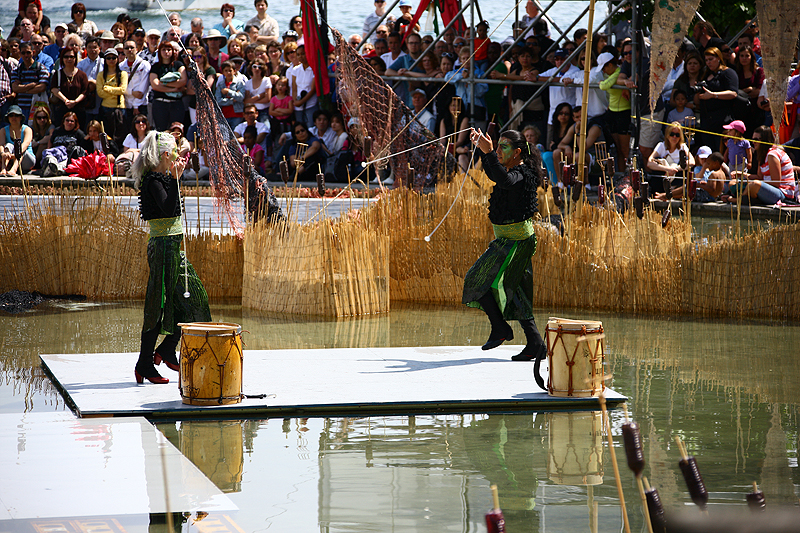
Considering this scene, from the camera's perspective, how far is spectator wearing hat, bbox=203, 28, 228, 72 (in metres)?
15.4

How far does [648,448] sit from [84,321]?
17.4 feet

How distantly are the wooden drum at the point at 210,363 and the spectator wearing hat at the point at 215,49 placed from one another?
33.5 feet

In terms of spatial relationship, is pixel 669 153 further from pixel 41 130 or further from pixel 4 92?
pixel 4 92

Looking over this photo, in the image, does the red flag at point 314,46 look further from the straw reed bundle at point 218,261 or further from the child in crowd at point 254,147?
the straw reed bundle at point 218,261

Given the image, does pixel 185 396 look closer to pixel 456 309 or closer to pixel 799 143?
pixel 456 309

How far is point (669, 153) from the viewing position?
12.5 m

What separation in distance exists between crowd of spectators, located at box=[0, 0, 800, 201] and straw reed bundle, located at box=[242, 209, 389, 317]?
11.6ft

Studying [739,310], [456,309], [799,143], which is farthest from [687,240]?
[799,143]

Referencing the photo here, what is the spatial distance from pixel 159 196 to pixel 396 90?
9041mm

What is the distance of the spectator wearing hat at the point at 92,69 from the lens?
49.4ft

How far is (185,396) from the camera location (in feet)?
19.2

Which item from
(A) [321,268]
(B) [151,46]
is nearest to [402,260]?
(A) [321,268]

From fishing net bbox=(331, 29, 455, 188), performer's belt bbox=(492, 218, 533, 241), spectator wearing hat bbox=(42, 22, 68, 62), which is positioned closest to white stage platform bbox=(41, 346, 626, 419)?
performer's belt bbox=(492, 218, 533, 241)

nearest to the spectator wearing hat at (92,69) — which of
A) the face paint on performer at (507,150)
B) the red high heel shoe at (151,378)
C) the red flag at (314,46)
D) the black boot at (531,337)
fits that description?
the red flag at (314,46)
